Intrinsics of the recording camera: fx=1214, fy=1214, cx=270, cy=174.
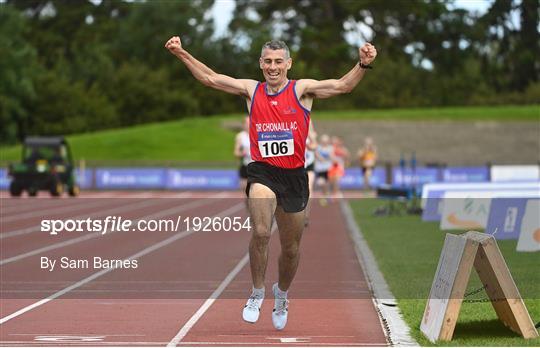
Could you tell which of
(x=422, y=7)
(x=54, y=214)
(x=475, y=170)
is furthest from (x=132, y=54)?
(x=54, y=214)

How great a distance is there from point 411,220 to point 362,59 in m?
15.8

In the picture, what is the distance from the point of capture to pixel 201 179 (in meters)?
46.0

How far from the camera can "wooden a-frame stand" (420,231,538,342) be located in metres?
7.75

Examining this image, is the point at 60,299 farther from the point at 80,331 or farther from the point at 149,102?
the point at 149,102

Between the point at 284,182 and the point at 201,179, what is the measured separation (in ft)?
123

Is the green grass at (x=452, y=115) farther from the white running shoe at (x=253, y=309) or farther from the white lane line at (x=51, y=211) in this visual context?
the white running shoe at (x=253, y=309)

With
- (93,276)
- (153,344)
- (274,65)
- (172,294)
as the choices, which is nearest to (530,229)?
(93,276)

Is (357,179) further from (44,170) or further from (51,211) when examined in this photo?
(51,211)

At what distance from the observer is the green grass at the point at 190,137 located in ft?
215

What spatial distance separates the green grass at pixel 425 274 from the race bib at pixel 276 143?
1553 millimetres

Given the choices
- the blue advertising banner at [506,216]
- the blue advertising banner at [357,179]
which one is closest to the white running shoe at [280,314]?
the blue advertising banner at [506,216]

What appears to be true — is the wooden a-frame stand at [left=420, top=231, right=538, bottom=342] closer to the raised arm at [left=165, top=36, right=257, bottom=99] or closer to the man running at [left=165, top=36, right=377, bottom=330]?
the man running at [left=165, top=36, right=377, bottom=330]

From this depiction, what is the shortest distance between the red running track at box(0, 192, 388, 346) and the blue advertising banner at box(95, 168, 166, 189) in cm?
2487

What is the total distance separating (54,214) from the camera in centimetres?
2814
